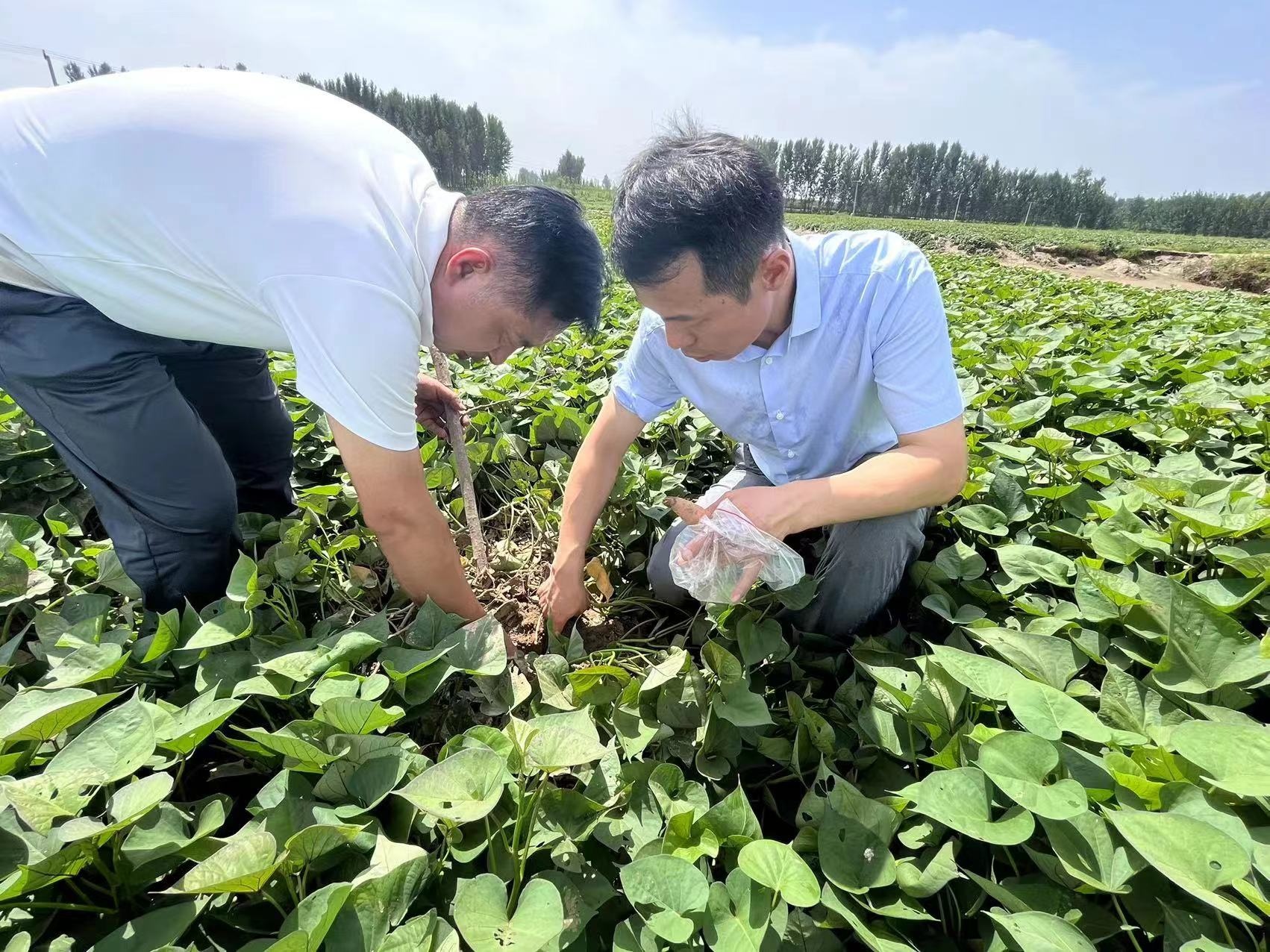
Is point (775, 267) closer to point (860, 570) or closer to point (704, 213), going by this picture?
point (704, 213)

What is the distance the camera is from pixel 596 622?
1988mm

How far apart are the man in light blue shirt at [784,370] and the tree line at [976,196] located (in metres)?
52.9

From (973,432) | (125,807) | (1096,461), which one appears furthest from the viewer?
(973,432)

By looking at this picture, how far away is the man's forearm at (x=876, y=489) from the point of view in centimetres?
144

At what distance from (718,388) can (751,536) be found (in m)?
0.57

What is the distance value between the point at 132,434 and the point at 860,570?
1773mm

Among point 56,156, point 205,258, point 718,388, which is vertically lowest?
point 718,388

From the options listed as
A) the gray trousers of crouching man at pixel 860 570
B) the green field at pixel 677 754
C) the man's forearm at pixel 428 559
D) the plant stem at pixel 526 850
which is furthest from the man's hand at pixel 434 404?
the plant stem at pixel 526 850

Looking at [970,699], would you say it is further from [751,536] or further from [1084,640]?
[751,536]

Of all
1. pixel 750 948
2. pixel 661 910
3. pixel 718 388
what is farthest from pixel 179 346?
pixel 750 948

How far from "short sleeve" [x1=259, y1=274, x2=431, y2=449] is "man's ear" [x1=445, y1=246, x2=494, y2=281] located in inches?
7.6

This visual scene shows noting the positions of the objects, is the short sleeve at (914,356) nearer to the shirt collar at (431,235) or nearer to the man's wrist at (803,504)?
the man's wrist at (803,504)

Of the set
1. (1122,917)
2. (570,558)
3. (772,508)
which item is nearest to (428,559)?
(570,558)

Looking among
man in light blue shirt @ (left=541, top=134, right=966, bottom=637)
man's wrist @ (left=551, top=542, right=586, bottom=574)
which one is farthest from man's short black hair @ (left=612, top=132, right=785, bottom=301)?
man's wrist @ (left=551, top=542, right=586, bottom=574)
